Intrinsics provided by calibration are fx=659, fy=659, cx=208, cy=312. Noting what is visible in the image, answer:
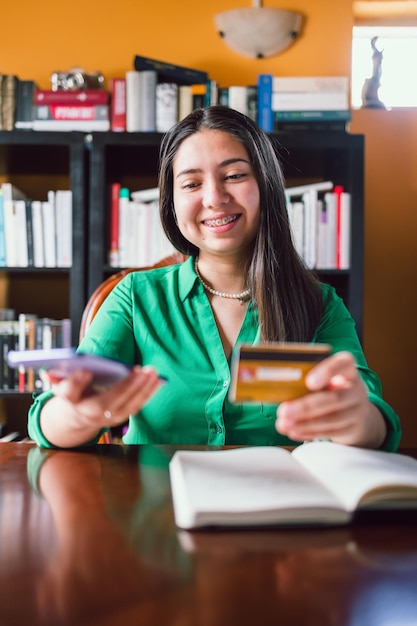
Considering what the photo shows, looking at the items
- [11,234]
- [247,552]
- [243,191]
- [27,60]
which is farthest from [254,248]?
[27,60]

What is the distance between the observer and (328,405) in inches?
29.0

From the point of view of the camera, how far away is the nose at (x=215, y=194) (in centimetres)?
128

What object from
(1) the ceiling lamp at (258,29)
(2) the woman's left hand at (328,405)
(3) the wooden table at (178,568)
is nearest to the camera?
(3) the wooden table at (178,568)

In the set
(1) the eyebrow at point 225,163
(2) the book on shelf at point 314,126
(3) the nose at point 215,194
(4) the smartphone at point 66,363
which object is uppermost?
(2) the book on shelf at point 314,126

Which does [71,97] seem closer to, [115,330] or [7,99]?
[7,99]

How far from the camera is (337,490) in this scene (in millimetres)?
672

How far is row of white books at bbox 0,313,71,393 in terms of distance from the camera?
239 cm

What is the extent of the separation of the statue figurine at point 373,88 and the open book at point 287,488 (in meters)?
2.22

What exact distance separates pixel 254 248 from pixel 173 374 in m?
0.32

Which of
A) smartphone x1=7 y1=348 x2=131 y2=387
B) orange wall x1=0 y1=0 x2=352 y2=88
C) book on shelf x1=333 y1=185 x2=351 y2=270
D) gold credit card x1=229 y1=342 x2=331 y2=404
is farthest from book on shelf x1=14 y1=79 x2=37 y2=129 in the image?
gold credit card x1=229 y1=342 x2=331 y2=404

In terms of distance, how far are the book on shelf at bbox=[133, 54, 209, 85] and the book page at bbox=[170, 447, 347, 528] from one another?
1977 mm

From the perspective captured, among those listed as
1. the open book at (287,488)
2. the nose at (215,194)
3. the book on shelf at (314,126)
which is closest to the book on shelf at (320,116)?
the book on shelf at (314,126)

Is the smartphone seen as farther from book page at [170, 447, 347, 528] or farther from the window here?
the window

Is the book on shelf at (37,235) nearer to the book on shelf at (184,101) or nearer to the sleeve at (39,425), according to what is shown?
the book on shelf at (184,101)
